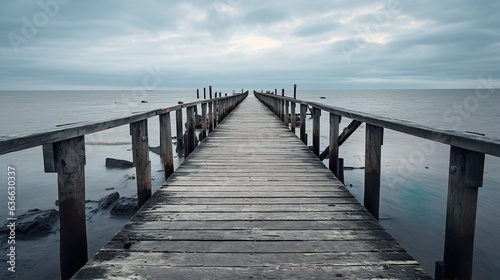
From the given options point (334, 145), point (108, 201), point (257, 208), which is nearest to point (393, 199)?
point (334, 145)

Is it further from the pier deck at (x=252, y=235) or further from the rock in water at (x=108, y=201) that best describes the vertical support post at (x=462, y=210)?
the rock in water at (x=108, y=201)

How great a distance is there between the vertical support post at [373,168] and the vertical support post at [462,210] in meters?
1.15

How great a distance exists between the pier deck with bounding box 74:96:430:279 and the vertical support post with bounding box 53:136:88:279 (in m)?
0.14

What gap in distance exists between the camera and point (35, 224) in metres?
5.85

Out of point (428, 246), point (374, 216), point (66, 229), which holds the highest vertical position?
point (66, 229)

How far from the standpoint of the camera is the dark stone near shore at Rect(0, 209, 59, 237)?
5.71 metres

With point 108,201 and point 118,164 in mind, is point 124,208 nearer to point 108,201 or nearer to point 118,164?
point 108,201

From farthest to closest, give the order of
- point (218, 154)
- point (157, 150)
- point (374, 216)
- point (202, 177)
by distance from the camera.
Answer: point (157, 150), point (218, 154), point (202, 177), point (374, 216)

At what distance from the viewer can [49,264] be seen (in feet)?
16.0

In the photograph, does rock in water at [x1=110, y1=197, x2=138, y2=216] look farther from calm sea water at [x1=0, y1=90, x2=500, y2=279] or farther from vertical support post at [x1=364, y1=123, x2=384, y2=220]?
vertical support post at [x1=364, y1=123, x2=384, y2=220]

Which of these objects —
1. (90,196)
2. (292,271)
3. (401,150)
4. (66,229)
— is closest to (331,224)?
(292,271)

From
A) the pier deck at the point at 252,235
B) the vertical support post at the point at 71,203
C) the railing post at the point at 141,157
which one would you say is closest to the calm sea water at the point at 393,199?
the railing post at the point at 141,157

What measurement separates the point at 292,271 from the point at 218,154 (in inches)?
170

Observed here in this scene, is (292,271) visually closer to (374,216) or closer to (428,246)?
(374,216)
